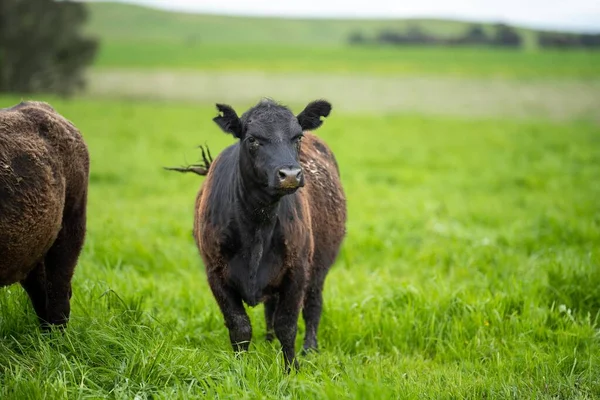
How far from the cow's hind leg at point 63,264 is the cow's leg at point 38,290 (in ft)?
0.24

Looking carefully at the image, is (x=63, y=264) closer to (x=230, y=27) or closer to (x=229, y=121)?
(x=229, y=121)

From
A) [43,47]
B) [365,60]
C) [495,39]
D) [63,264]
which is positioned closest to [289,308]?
[63,264]

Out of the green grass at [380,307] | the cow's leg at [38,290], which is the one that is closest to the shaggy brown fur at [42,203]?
the cow's leg at [38,290]

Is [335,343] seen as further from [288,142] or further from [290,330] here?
[288,142]

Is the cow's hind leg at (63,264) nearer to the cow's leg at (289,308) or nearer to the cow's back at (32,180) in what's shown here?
the cow's back at (32,180)

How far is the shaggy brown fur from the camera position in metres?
4.54

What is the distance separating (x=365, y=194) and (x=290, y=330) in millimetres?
9368

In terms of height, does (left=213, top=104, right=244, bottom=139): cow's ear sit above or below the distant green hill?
above

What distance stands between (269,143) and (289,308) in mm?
1402

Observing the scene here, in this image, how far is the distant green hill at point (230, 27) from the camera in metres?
124

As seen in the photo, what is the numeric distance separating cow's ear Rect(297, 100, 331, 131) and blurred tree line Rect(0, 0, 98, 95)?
155 ft

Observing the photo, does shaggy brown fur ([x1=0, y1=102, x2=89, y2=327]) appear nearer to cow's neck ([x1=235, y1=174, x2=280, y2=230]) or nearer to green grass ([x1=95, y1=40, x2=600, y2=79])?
cow's neck ([x1=235, y1=174, x2=280, y2=230])

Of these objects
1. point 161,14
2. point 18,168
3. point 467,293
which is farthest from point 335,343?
point 161,14

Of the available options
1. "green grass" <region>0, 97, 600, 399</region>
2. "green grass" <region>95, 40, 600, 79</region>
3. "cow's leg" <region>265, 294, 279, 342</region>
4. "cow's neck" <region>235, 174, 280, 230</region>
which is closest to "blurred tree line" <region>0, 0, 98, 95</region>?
"green grass" <region>95, 40, 600, 79</region>
